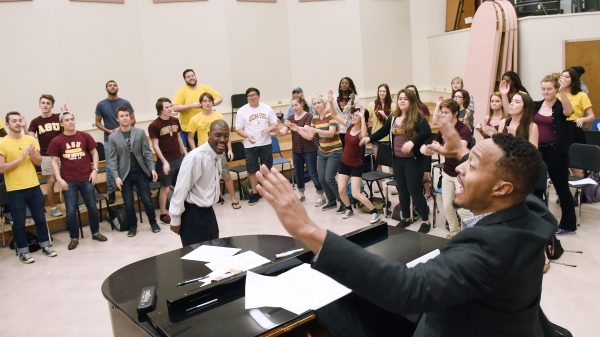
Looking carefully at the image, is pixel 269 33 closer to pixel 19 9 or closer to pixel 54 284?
pixel 19 9

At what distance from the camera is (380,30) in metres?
11.3

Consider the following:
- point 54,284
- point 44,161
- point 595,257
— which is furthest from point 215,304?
point 44,161

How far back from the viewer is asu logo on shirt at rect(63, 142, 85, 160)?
19.8 feet

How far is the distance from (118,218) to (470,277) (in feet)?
19.9

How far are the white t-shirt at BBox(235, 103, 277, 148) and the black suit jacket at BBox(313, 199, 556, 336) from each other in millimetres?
5732

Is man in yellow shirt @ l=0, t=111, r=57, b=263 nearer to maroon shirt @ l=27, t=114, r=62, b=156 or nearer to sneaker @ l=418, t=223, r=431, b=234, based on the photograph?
maroon shirt @ l=27, t=114, r=62, b=156

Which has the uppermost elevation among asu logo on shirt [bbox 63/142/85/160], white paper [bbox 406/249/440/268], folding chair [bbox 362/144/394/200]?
asu logo on shirt [bbox 63/142/85/160]

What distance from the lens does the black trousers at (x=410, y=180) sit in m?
5.50

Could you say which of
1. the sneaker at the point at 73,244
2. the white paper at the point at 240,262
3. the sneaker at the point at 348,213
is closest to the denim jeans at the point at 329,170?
the sneaker at the point at 348,213

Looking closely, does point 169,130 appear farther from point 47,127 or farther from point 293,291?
point 293,291

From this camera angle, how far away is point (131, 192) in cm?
661

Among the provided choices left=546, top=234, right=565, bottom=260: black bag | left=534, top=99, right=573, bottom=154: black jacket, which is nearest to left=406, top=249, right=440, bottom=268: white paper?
left=546, top=234, right=565, bottom=260: black bag

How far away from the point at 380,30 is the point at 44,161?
7386 millimetres

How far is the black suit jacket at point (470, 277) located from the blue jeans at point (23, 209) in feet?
17.4
